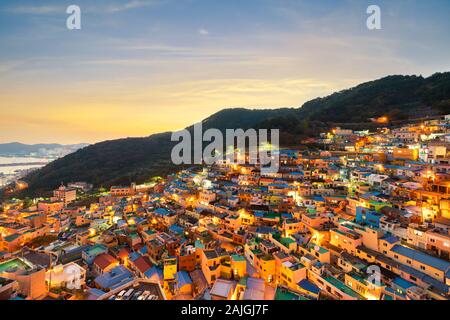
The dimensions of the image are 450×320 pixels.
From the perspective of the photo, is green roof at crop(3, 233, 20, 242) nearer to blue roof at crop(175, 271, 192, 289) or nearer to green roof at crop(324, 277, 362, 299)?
blue roof at crop(175, 271, 192, 289)

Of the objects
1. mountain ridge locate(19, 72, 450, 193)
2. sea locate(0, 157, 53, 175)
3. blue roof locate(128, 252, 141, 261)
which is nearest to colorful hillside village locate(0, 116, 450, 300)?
blue roof locate(128, 252, 141, 261)

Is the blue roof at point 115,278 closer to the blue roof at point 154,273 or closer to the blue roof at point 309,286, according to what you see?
the blue roof at point 154,273

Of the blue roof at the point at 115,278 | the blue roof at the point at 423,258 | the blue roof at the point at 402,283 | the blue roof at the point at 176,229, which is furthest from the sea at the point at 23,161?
the blue roof at the point at 402,283

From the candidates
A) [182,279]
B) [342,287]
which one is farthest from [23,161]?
[342,287]

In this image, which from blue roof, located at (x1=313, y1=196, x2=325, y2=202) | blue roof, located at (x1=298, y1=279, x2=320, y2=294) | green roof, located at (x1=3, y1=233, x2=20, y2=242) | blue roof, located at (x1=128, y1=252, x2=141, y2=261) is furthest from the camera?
green roof, located at (x1=3, y1=233, x2=20, y2=242)

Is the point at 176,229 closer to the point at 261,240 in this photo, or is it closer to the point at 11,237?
the point at 261,240
